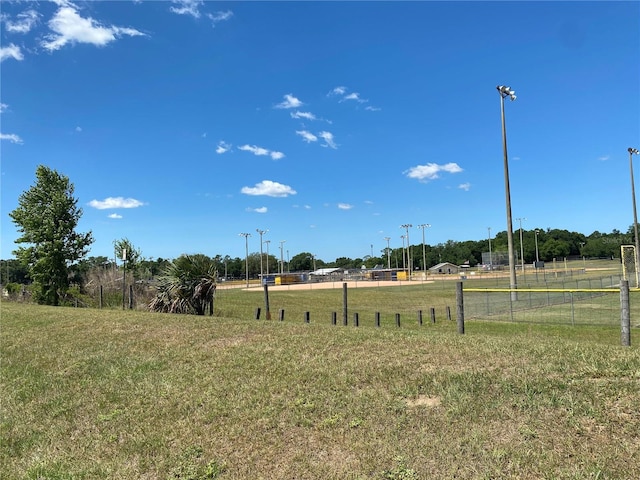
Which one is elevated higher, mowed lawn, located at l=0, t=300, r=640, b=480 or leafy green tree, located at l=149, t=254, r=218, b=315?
leafy green tree, located at l=149, t=254, r=218, b=315

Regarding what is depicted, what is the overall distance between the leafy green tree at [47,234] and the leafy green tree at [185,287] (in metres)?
7.94

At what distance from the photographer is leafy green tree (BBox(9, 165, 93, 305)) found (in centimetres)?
1909

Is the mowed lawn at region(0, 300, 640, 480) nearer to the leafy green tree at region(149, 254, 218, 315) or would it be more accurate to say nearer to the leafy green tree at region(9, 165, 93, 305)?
the leafy green tree at region(149, 254, 218, 315)

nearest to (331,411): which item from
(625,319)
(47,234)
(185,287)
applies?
(625,319)

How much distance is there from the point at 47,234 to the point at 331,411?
60.3 ft

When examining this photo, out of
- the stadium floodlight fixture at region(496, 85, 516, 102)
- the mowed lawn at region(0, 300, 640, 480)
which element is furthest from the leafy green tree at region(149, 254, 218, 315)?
the stadium floodlight fixture at region(496, 85, 516, 102)

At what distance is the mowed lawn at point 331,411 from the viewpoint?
362 cm

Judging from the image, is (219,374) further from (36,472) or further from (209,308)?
(209,308)

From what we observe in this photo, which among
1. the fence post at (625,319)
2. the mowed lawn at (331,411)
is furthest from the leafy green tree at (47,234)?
the fence post at (625,319)

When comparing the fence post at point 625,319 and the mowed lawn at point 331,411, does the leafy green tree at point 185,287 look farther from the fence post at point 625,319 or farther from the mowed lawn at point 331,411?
the fence post at point 625,319

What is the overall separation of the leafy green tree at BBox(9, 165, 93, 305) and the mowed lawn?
43.0ft

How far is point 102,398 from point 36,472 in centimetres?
149

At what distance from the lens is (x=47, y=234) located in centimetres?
1912

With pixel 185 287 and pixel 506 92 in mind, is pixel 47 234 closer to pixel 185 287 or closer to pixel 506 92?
pixel 185 287
